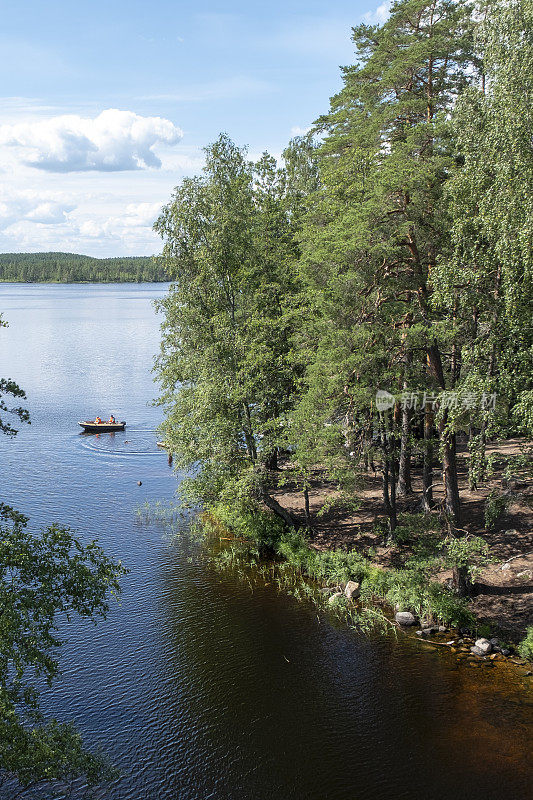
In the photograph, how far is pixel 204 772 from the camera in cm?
1374

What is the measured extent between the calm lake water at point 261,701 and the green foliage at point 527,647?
41.0 inches

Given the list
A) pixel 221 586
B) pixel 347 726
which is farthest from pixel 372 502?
pixel 347 726

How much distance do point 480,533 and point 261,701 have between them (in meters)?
10.3

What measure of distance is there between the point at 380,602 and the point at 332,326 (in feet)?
32.7

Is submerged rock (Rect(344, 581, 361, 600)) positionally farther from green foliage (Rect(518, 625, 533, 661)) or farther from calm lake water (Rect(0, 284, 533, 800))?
green foliage (Rect(518, 625, 533, 661))

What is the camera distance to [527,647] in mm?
16859

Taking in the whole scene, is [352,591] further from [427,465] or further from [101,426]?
[101,426]

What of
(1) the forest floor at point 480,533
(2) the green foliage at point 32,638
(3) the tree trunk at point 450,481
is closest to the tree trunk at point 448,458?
(3) the tree trunk at point 450,481

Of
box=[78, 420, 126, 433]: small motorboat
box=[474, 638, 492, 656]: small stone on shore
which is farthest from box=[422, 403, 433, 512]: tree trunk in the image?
box=[78, 420, 126, 433]: small motorboat

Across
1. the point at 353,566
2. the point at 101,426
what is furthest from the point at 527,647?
the point at 101,426

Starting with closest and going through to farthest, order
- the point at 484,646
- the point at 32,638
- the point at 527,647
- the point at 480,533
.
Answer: the point at 32,638
the point at 527,647
the point at 484,646
the point at 480,533

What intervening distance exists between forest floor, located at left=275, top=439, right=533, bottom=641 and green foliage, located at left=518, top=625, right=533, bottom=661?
69 centimetres

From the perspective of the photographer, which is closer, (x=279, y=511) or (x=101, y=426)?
(x=279, y=511)

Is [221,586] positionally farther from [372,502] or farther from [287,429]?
[372,502]
